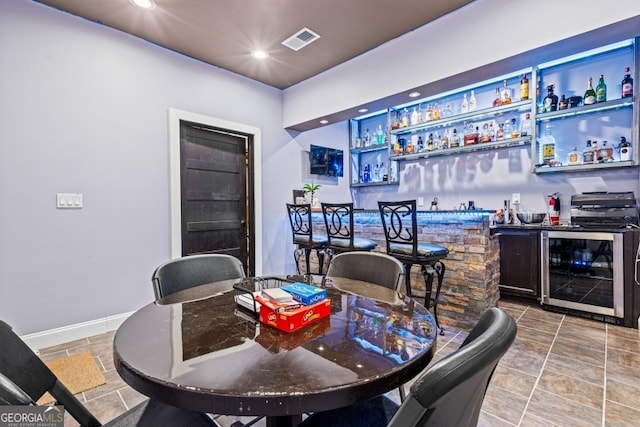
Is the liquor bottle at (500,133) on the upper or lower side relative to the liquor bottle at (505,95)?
lower

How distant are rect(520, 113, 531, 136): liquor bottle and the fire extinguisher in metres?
0.81

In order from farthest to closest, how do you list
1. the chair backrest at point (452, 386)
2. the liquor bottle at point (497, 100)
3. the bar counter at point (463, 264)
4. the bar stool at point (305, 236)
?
the liquor bottle at point (497, 100)
the bar stool at point (305, 236)
the bar counter at point (463, 264)
the chair backrest at point (452, 386)

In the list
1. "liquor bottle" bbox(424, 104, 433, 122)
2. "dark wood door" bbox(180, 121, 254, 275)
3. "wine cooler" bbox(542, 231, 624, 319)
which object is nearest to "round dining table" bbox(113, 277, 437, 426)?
"dark wood door" bbox(180, 121, 254, 275)

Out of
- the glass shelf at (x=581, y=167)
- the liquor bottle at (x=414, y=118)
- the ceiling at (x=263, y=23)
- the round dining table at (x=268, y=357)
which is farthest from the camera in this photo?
the liquor bottle at (x=414, y=118)

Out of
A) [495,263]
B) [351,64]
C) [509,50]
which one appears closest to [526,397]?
[495,263]

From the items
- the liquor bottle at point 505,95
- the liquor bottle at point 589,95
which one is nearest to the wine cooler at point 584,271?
the liquor bottle at point 589,95

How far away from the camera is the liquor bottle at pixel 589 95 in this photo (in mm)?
3264

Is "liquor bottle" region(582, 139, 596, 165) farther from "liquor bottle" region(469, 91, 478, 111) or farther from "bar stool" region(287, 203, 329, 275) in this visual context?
"bar stool" region(287, 203, 329, 275)

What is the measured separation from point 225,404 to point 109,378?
196cm

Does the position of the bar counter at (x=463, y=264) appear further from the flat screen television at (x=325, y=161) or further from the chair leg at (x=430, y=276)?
the flat screen television at (x=325, y=161)

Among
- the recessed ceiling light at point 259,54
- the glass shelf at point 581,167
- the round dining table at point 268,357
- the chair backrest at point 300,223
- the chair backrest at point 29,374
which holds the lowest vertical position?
the chair backrest at point 29,374

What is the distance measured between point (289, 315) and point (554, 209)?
3811 mm

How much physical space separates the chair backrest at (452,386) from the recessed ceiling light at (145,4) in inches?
127

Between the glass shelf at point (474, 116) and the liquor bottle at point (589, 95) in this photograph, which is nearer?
the liquor bottle at point (589, 95)
